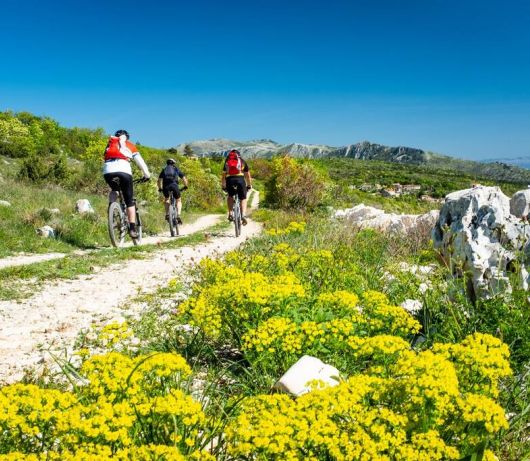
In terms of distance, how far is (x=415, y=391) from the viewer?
1919mm

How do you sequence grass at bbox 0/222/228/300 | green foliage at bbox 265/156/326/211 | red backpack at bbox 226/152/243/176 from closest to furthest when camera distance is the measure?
→ 1. grass at bbox 0/222/228/300
2. red backpack at bbox 226/152/243/176
3. green foliage at bbox 265/156/326/211

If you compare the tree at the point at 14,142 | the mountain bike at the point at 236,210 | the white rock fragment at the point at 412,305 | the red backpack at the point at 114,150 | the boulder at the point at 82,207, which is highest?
the tree at the point at 14,142

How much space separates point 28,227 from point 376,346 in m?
10.6

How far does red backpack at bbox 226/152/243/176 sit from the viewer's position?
11.8 meters

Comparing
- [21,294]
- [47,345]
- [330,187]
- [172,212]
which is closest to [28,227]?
[172,212]

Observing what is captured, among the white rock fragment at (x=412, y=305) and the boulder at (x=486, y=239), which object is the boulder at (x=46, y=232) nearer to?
the white rock fragment at (x=412, y=305)

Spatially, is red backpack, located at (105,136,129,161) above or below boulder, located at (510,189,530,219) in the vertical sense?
above

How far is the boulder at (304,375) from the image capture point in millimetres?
2885

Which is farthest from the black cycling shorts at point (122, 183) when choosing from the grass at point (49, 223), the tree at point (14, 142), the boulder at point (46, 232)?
the tree at point (14, 142)

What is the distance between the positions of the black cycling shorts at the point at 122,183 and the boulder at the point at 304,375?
7.54 metres

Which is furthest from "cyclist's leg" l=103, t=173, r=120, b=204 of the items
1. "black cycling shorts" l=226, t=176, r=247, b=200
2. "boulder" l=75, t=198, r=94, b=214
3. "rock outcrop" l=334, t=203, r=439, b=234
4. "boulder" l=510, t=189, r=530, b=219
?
"boulder" l=510, t=189, r=530, b=219

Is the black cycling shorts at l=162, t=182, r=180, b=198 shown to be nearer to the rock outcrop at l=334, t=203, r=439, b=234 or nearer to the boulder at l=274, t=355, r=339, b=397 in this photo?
the rock outcrop at l=334, t=203, r=439, b=234

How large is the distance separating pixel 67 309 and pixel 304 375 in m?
3.99

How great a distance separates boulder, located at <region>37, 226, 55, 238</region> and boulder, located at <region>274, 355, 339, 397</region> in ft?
30.3
